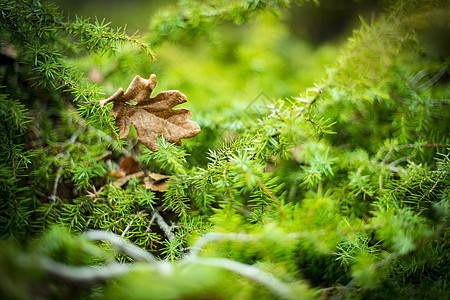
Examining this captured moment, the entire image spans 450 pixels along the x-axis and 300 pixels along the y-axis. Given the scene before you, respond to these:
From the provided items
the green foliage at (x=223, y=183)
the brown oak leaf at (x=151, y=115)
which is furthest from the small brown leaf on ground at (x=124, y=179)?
the brown oak leaf at (x=151, y=115)

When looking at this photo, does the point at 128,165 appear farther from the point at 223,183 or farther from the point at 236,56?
the point at 236,56

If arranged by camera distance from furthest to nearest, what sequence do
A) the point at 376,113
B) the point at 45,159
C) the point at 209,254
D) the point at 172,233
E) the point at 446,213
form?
the point at 376,113, the point at 45,159, the point at 172,233, the point at 446,213, the point at 209,254

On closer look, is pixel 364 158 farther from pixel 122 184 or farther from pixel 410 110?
pixel 122 184

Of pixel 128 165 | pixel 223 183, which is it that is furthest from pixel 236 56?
pixel 223 183

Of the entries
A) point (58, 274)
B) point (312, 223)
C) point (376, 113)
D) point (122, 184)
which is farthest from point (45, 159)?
point (376, 113)

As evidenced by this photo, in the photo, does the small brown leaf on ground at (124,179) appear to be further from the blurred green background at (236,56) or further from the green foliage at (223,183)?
the blurred green background at (236,56)

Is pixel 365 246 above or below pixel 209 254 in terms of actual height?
below

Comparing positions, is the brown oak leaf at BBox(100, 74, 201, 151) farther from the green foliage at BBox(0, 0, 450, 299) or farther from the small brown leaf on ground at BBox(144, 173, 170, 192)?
the small brown leaf on ground at BBox(144, 173, 170, 192)

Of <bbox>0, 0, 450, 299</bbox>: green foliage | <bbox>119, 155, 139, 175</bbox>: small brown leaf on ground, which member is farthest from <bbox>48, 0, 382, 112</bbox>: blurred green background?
<bbox>119, 155, 139, 175</bbox>: small brown leaf on ground
